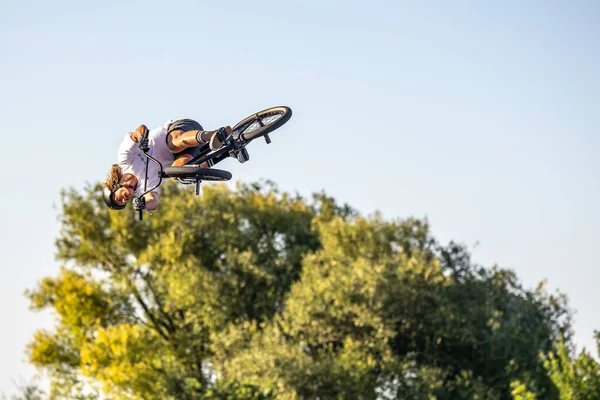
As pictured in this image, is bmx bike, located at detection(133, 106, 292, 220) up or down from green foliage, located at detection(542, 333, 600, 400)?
down

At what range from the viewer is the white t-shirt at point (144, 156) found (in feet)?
50.4

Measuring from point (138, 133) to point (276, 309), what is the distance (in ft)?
97.0

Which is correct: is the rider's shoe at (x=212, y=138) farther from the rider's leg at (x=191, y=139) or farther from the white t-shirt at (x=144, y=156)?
the white t-shirt at (x=144, y=156)

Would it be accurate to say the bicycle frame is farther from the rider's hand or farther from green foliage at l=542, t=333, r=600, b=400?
green foliage at l=542, t=333, r=600, b=400

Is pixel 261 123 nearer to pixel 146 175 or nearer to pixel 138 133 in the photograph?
pixel 138 133

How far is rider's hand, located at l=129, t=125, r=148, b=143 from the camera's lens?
1486 cm

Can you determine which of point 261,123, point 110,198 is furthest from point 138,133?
point 261,123

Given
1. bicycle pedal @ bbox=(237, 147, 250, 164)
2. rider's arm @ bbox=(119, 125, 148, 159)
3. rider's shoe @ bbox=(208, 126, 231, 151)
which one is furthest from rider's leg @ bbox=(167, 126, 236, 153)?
rider's arm @ bbox=(119, 125, 148, 159)

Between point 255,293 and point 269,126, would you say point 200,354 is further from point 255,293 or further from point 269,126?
point 269,126

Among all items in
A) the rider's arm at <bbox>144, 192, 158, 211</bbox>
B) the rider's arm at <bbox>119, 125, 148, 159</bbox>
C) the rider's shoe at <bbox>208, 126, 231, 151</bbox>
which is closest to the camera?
the rider's shoe at <bbox>208, 126, 231, 151</bbox>

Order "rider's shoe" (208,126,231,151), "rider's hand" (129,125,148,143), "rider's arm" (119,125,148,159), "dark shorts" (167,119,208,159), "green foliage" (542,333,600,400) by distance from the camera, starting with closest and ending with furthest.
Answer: "rider's shoe" (208,126,231,151), "rider's hand" (129,125,148,143), "rider's arm" (119,125,148,159), "dark shorts" (167,119,208,159), "green foliage" (542,333,600,400)

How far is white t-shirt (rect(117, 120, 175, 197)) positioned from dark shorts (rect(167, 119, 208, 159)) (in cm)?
10

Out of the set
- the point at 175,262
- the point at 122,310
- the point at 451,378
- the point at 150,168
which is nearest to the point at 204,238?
the point at 175,262

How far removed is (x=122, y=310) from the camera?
155 feet
